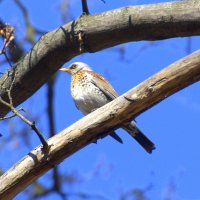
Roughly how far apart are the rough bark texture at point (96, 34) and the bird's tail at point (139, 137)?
851mm

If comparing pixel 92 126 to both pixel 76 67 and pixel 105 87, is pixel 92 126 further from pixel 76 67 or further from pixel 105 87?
pixel 76 67

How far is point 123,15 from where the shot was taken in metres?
3.66

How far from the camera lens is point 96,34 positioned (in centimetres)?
374

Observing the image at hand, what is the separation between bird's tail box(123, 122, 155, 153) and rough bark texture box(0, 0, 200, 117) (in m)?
0.85

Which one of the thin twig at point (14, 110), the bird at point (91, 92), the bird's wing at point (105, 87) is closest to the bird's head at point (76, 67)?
the bird at point (91, 92)

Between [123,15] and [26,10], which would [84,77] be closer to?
[26,10]

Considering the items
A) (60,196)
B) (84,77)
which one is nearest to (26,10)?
(84,77)

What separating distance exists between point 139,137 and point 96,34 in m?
1.30

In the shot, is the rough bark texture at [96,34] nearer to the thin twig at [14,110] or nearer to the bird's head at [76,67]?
the thin twig at [14,110]

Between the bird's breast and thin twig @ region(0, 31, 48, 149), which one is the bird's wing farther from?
thin twig @ region(0, 31, 48, 149)

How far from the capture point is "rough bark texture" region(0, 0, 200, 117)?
351 cm

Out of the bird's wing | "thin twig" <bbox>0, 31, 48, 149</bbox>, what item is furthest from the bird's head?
"thin twig" <bbox>0, 31, 48, 149</bbox>

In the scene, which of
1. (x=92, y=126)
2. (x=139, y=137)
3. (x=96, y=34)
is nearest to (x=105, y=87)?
(x=139, y=137)

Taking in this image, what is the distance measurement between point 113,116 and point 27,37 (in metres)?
2.60
